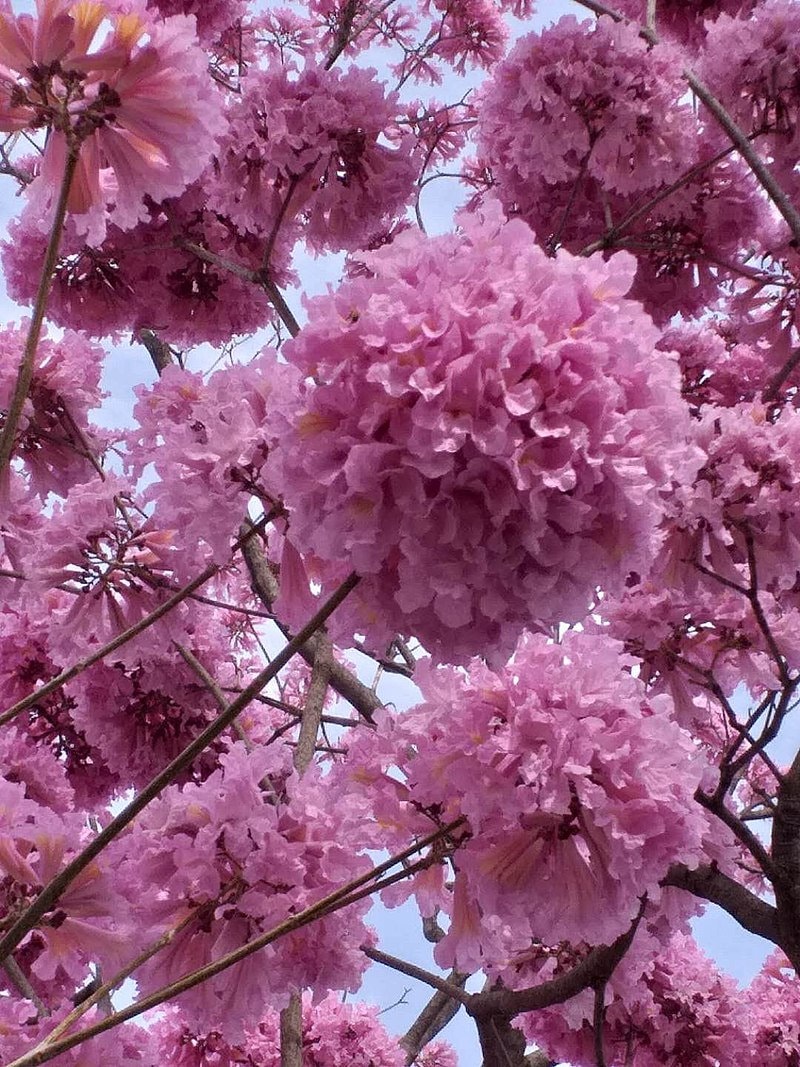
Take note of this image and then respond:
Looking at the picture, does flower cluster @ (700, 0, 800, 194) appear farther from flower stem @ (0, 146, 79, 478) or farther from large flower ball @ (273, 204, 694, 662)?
flower stem @ (0, 146, 79, 478)

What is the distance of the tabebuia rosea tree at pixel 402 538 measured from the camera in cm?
145

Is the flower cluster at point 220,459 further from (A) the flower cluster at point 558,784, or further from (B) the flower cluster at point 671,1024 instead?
(B) the flower cluster at point 671,1024

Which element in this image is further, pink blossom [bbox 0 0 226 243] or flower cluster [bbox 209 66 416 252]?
flower cluster [bbox 209 66 416 252]

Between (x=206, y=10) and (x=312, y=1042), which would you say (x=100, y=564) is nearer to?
(x=312, y=1042)

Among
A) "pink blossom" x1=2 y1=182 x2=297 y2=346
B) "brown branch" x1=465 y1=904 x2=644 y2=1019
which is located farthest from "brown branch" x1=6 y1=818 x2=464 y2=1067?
"pink blossom" x1=2 y1=182 x2=297 y2=346

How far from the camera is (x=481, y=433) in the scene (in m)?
1.38

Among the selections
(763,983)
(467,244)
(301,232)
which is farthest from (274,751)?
(763,983)

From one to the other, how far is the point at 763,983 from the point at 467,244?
459 cm

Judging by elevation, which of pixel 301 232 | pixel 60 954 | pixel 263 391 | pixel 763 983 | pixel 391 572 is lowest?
pixel 60 954

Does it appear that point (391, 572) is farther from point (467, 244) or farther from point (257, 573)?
point (257, 573)

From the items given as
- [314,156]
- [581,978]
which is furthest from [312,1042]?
[314,156]

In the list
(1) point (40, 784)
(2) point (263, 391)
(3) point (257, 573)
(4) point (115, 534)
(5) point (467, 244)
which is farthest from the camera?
(3) point (257, 573)

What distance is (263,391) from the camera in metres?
1.89

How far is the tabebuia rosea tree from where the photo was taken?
145 cm
